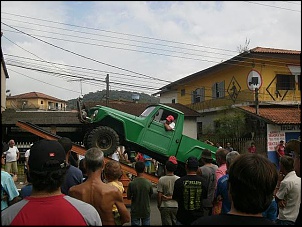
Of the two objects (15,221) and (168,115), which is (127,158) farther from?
(15,221)

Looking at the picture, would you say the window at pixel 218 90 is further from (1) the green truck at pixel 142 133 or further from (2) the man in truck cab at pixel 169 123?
(2) the man in truck cab at pixel 169 123

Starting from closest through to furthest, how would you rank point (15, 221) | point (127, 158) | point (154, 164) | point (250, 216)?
point (15, 221), point (250, 216), point (127, 158), point (154, 164)

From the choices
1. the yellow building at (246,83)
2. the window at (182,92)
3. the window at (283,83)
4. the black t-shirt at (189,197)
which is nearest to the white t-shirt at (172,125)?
the black t-shirt at (189,197)

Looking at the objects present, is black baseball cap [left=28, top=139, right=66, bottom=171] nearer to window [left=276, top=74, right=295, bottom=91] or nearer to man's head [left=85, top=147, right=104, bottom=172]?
man's head [left=85, top=147, right=104, bottom=172]

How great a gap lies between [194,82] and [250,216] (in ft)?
100

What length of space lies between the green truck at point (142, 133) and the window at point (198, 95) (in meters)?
19.9

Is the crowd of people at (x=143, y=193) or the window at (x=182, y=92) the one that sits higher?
the window at (x=182, y=92)

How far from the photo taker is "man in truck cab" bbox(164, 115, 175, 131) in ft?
36.3

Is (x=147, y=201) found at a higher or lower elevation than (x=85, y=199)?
lower

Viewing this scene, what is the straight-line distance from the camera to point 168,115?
1130cm

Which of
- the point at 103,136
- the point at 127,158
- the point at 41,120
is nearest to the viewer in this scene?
the point at 103,136

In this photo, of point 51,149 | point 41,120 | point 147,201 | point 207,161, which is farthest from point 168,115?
point 51,149

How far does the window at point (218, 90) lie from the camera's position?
27.7 meters

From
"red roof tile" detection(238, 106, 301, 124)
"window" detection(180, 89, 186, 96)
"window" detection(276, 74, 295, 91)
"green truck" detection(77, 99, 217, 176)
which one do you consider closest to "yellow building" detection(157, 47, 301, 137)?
"window" detection(276, 74, 295, 91)
